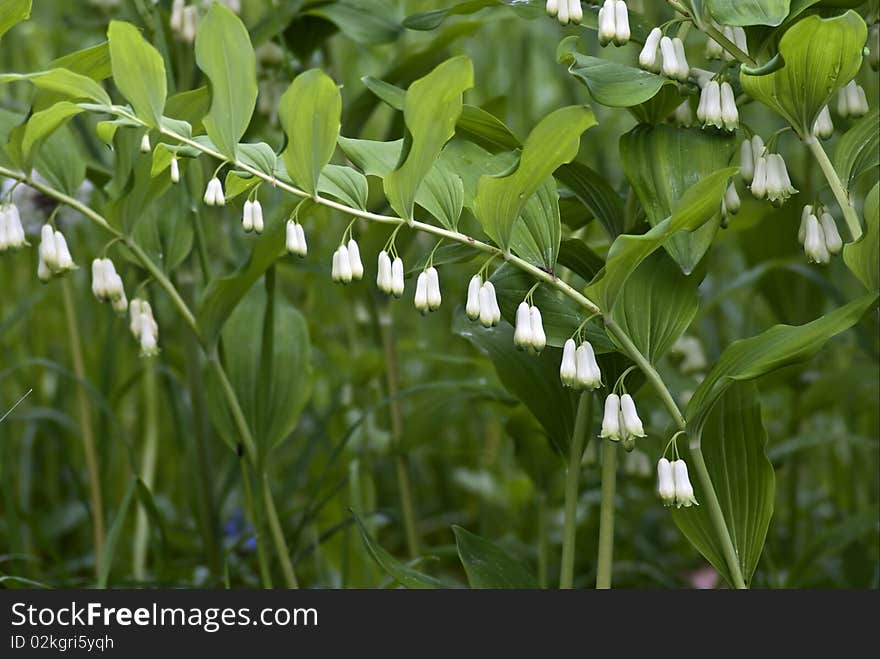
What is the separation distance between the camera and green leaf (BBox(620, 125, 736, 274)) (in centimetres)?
101

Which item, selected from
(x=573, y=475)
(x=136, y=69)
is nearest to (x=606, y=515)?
(x=573, y=475)

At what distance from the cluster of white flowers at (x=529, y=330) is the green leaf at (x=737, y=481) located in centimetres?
29

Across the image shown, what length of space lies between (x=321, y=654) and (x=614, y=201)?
612mm

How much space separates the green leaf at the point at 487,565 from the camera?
1219 mm

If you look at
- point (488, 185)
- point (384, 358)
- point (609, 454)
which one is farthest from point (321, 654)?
point (384, 358)

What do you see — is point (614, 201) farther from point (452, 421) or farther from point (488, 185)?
point (452, 421)

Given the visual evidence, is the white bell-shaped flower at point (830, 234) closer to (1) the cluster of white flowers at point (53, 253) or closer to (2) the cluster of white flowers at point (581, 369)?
(2) the cluster of white flowers at point (581, 369)

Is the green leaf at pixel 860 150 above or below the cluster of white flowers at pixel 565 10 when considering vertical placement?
below

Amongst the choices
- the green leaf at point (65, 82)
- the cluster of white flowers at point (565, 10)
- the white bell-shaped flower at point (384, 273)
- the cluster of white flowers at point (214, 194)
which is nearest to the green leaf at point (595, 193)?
the cluster of white flowers at point (565, 10)

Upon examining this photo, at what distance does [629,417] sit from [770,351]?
15 cm

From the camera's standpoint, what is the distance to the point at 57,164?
1.23 m

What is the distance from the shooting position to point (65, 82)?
2.93 ft

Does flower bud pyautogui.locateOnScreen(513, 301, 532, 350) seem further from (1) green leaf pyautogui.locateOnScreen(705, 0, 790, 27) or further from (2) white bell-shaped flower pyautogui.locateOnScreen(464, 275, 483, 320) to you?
(1) green leaf pyautogui.locateOnScreen(705, 0, 790, 27)

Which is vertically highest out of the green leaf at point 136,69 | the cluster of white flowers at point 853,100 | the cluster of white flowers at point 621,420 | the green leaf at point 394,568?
the cluster of white flowers at point 853,100
